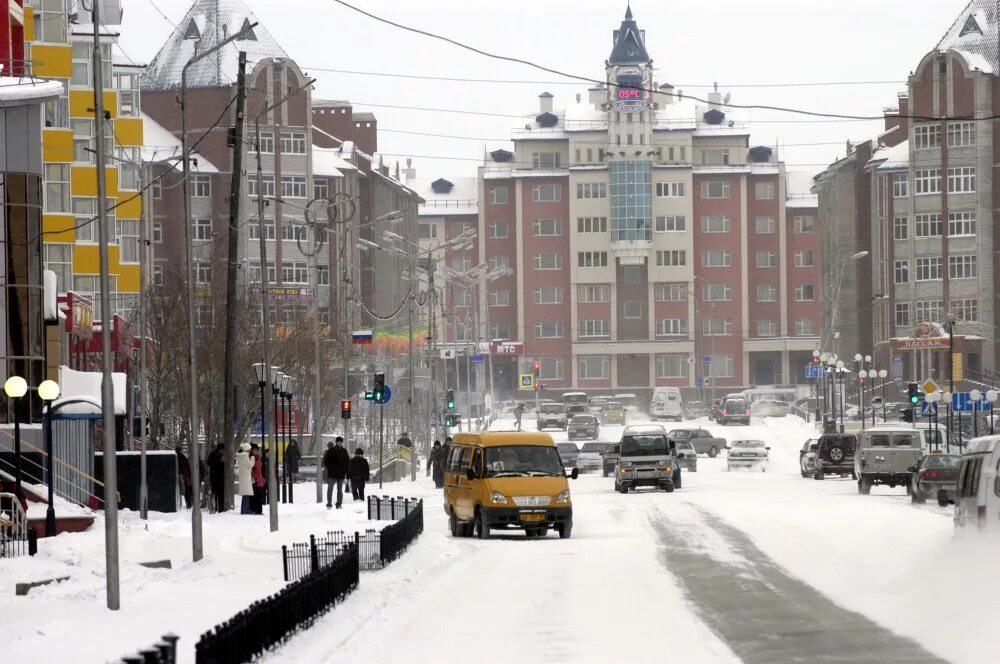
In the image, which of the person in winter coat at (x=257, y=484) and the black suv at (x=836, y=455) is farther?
the black suv at (x=836, y=455)

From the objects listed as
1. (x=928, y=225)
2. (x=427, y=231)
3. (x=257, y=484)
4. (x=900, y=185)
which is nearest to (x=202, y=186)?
(x=900, y=185)

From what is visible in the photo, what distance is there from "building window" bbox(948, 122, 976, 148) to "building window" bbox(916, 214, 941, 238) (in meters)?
4.35

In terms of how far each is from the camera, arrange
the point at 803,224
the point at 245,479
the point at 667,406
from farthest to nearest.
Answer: the point at 803,224 → the point at 667,406 → the point at 245,479

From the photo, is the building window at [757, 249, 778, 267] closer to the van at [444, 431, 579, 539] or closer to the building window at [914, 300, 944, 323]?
the building window at [914, 300, 944, 323]

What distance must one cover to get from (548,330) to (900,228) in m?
43.3

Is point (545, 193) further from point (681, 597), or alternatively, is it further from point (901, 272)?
point (681, 597)

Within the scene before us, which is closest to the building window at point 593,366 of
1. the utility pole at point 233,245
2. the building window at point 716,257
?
the building window at point 716,257

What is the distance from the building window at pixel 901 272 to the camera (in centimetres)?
10607

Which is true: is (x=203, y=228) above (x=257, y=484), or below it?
above

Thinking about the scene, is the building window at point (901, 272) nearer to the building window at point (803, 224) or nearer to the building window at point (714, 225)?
the building window at point (714, 225)

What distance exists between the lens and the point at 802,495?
154 ft

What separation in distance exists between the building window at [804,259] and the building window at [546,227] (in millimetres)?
20378

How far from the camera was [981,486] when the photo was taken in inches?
752

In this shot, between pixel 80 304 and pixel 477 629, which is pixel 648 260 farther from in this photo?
pixel 477 629
